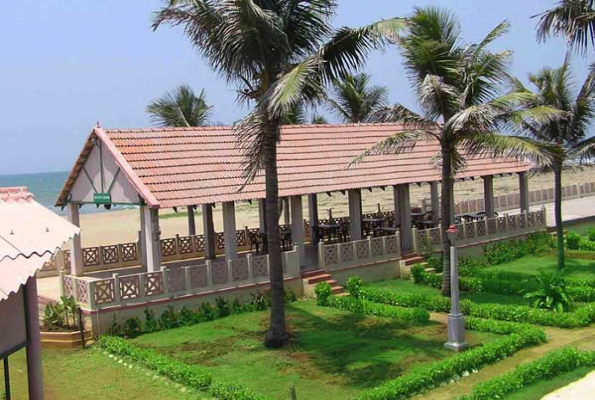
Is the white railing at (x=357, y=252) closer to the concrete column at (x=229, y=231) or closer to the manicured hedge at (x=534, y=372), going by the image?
the concrete column at (x=229, y=231)

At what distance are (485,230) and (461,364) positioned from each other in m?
13.3

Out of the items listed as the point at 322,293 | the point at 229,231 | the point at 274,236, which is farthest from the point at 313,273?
the point at 274,236

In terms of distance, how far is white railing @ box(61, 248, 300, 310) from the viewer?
16.0 meters

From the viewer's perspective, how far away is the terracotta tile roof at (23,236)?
18.7 ft

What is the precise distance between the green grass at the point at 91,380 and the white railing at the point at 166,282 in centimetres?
147

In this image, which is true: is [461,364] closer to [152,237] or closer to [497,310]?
[497,310]

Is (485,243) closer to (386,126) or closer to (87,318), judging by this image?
(386,126)

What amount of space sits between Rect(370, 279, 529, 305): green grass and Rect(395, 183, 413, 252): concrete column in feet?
8.68

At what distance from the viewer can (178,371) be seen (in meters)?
12.6

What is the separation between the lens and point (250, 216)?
60.4m

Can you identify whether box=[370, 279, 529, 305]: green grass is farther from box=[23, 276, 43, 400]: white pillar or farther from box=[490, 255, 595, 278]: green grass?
box=[23, 276, 43, 400]: white pillar

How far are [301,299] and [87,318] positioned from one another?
6.19m

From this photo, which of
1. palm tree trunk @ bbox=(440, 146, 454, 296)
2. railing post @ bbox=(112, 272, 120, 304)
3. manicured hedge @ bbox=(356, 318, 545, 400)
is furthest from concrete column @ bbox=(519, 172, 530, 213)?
railing post @ bbox=(112, 272, 120, 304)

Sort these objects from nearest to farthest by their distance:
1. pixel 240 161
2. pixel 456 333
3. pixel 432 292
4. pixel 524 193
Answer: pixel 456 333, pixel 432 292, pixel 240 161, pixel 524 193
